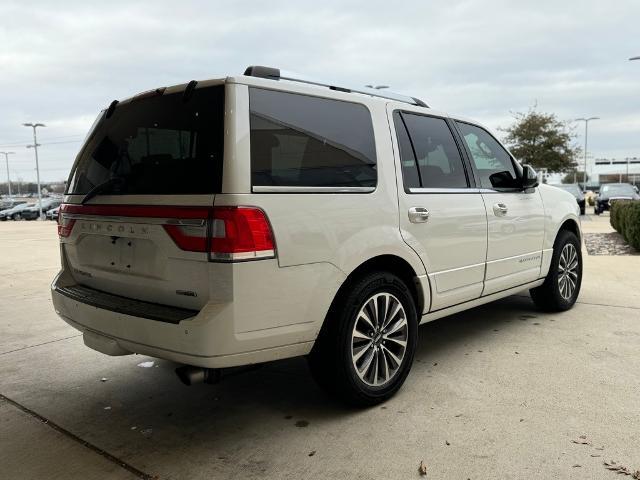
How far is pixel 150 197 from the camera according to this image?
2900 mm

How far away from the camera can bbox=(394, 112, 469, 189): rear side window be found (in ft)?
12.1

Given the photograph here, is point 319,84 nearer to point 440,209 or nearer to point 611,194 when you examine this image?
point 440,209

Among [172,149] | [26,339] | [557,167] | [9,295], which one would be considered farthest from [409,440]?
[557,167]

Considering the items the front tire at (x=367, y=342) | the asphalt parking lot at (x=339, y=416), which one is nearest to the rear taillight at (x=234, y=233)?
the front tire at (x=367, y=342)

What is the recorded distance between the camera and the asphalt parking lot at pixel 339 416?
8.95 ft

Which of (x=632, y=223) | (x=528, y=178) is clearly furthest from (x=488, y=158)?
(x=632, y=223)

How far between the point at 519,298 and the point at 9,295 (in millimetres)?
6377

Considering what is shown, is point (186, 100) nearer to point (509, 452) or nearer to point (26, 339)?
point (509, 452)

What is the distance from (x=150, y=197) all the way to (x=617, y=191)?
91.7 feet

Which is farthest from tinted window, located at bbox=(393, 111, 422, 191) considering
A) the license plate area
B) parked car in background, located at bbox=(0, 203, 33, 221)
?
parked car in background, located at bbox=(0, 203, 33, 221)

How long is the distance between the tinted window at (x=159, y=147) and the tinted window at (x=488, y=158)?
2327 mm

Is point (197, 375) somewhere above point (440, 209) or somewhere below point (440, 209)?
below

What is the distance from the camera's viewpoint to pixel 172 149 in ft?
9.55

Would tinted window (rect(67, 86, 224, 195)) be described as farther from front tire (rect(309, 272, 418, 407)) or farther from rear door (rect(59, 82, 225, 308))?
front tire (rect(309, 272, 418, 407))
